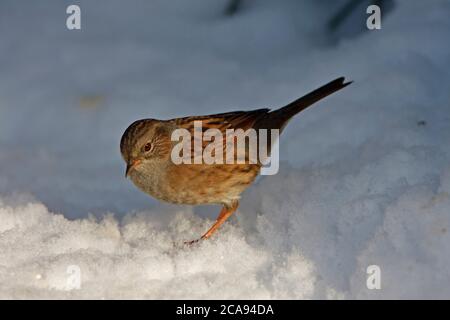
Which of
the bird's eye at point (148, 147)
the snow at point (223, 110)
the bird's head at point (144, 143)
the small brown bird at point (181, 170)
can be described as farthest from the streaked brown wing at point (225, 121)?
the snow at point (223, 110)

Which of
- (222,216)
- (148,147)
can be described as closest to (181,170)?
(148,147)

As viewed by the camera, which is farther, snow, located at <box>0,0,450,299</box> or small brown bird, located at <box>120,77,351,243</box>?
small brown bird, located at <box>120,77,351,243</box>

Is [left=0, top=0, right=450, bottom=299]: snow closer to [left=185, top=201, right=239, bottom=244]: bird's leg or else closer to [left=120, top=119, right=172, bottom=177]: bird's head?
[left=185, top=201, right=239, bottom=244]: bird's leg

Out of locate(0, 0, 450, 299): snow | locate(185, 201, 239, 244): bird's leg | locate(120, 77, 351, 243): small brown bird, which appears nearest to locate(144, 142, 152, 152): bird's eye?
locate(120, 77, 351, 243): small brown bird

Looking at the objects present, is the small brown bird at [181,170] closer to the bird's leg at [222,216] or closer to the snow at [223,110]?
the bird's leg at [222,216]
